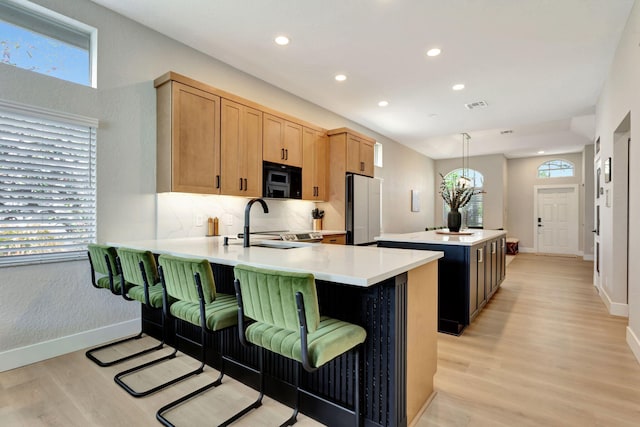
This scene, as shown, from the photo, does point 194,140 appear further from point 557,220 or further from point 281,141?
point 557,220

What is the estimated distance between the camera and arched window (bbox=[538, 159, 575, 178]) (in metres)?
9.21

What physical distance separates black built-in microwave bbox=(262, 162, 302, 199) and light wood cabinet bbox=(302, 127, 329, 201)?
0.49ft

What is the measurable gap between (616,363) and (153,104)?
4556mm

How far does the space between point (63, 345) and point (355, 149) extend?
4.24 m

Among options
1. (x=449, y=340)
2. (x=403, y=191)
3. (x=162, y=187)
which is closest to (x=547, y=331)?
(x=449, y=340)

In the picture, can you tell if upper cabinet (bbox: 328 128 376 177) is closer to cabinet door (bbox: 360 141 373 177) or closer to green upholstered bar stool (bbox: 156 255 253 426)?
cabinet door (bbox: 360 141 373 177)

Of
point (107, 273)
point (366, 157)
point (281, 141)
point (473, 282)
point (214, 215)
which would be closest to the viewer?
point (107, 273)

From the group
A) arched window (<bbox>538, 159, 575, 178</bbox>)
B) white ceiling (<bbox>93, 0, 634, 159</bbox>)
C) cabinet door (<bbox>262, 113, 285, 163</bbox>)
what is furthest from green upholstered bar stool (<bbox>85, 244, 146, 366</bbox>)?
arched window (<bbox>538, 159, 575, 178</bbox>)

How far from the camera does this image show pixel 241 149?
3639mm

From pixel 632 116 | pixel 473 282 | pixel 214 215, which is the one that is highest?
pixel 632 116

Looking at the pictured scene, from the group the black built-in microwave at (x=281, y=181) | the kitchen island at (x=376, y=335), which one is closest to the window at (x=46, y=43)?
the black built-in microwave at (x=281, y=181)

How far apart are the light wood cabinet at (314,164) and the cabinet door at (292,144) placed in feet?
0.30

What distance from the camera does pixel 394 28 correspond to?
122 inches

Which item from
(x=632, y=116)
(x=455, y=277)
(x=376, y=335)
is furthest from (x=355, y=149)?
(x=376, y=335)
